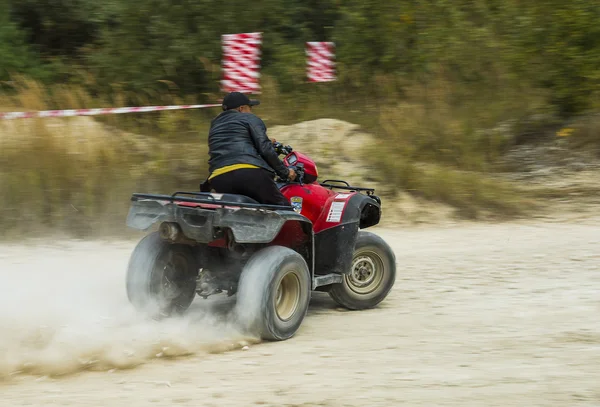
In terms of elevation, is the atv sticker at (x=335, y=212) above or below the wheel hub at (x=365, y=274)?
above

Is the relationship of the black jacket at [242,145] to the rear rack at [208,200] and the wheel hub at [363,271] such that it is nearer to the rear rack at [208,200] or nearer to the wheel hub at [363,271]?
the rear rack at [208,200]

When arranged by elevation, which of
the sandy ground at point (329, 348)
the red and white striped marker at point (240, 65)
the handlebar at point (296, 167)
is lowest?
the sandy ground at point (329, 348)

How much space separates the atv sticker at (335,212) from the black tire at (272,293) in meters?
0.72

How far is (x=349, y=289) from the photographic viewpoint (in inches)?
285

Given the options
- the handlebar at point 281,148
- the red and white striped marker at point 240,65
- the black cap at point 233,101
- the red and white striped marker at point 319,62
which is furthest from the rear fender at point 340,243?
the red and white striped marker at point 319,62

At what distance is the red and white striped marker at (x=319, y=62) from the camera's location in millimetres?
17844

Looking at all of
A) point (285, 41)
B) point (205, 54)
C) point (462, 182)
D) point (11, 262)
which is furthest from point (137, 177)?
point (285, 41)

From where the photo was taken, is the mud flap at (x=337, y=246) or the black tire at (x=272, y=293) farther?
the mud flap at (x=337, y=246)

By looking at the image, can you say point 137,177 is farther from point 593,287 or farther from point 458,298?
point 593,287

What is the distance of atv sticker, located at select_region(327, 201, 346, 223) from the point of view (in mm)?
6906

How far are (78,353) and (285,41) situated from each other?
15.0m

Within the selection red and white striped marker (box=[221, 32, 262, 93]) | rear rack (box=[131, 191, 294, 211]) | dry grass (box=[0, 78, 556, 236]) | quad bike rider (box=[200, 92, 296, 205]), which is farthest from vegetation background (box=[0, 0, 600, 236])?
rear rack (box=[131, 191, 294, 211])

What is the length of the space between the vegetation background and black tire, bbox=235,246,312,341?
242 inches

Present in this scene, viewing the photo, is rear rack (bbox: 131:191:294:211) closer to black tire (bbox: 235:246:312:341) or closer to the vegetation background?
black tire (bbox: 235:246:312:341)
